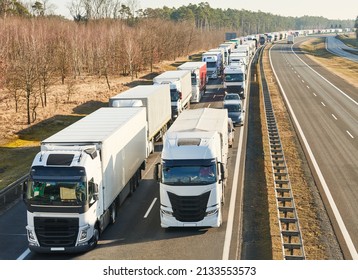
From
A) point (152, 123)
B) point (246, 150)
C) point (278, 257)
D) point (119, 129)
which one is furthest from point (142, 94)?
A: point (278, 257)

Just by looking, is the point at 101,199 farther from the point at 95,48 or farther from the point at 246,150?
the point at 95,48

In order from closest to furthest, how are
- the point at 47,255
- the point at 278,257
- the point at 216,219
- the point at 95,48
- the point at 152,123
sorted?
the point at 278,257 → the point at 47,255 → the point at 216,219 → the point at 152,123 → the point at 95,48

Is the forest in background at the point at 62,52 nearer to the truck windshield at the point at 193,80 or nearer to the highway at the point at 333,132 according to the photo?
the truck windshield at the point at 193,80

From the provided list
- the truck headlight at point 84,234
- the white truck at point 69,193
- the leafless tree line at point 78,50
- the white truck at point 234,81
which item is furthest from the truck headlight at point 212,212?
the leafless tree line at point 78,50

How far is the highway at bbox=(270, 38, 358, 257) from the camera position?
65.4 ft

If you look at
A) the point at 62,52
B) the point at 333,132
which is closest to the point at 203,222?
the point at 333,132

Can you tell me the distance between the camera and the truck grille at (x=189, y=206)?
16.8 meters

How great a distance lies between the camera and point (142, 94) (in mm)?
28859

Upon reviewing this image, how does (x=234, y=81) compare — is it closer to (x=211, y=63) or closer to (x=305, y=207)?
(x=211, y=63)

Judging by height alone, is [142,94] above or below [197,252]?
above

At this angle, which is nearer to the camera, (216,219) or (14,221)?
(216,219)

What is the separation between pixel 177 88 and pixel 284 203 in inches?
829

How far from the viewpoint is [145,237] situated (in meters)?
17.2

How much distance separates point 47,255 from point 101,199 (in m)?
2.60
